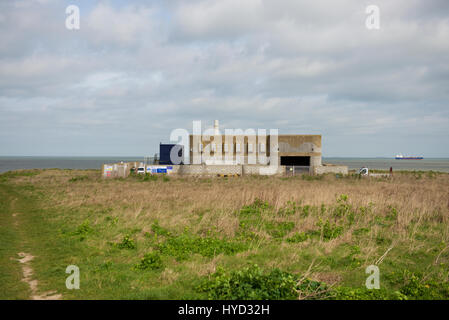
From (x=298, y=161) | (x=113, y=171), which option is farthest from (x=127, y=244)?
(x=298, y=161)

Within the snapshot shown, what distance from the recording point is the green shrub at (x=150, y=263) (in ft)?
25.3

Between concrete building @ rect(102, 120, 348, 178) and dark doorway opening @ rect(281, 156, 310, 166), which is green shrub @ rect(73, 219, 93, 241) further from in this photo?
dark doorway opening @ rect(281, 156, 310, 166)


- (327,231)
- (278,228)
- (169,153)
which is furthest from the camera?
(169,153)

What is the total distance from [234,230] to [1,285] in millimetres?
6829

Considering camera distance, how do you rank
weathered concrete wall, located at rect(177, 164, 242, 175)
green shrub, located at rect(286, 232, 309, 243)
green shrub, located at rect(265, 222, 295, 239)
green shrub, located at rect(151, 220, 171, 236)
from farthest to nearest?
weathered concrete wall, located at rect(177, 164, 242, 175) → green shrub, located at rect(151, 220, 171, 236) → green shrub, located at rect(265, 222, 295, 239) → green shrub, located at rect(286, 232, 309, 243)

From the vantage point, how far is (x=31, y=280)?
22.8 ft

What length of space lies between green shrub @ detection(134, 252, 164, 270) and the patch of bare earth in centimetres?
203

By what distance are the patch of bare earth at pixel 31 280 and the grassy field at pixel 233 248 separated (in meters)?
0.10

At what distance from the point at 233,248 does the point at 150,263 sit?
8.37 feet

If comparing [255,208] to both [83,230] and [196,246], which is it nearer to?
[196,246]

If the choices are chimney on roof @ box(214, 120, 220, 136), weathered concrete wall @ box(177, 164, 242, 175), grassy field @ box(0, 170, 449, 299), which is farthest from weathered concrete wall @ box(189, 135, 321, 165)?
grassy field @ box(0, 170, 449, 299)

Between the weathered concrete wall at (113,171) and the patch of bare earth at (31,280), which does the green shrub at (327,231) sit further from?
the weathered concrete wall at (113,171)

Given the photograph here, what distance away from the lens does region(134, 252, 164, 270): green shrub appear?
7707 millimetres
